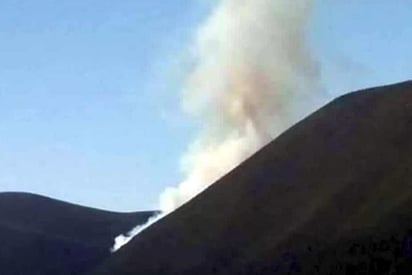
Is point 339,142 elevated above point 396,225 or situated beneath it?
elevated above

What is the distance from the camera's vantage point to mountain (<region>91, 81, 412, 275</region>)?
455 ft

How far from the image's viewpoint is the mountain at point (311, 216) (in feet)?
455

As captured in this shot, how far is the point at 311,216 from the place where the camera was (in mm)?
163125

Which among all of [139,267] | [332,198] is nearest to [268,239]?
[332,198]

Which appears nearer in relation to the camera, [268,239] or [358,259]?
[358,259]

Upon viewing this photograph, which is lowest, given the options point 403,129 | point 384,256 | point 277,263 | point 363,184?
point 384,256

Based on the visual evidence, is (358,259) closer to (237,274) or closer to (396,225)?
(396,225)

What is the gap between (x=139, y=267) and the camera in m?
179

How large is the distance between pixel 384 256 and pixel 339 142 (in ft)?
211

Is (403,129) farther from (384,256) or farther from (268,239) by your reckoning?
(384,256)

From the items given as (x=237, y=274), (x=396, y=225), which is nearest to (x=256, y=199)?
(x=237, y=274)

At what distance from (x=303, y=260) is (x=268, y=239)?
2139 centimetres

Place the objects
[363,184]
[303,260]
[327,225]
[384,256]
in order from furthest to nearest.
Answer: [363,184]
[327,225]
[303,260]
[384,256]

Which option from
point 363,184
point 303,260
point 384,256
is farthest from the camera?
point 363,184
